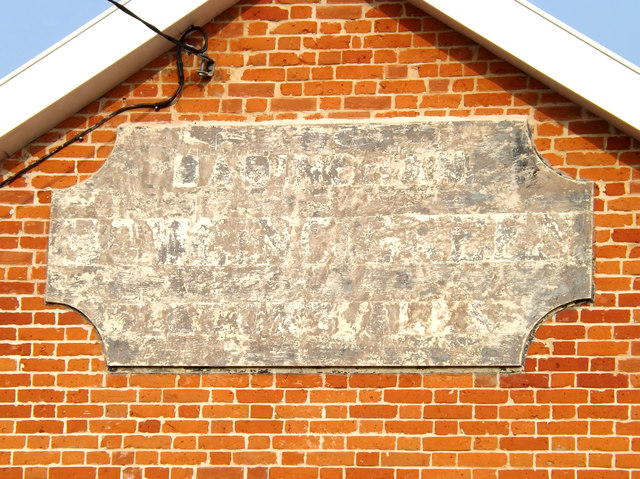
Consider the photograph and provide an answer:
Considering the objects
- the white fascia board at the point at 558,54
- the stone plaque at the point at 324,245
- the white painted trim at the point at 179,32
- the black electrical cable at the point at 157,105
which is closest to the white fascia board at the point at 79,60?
the white painted trim at the point at 179,32

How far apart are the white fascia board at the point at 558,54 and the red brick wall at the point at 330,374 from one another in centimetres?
23

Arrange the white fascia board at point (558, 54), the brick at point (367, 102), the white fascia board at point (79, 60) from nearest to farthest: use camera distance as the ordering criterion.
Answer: the white fascia board at point (558, 54), the white fascia board at point (79, 60), the brick at point (367, 102)

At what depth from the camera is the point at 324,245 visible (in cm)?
509

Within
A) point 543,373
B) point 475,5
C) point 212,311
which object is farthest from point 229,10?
point 543,373

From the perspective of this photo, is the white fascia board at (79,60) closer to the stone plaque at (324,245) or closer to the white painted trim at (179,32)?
→ the white painted trim at (179,32)

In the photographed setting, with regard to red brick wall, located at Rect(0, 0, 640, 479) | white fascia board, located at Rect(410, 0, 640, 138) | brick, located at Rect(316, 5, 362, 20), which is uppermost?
brick, located at Rect(316, 5, 362, 20)

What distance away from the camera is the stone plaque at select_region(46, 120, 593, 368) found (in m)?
4.97

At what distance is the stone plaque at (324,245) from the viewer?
16.3 ft

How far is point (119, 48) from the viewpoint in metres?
5.14

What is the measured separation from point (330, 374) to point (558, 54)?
2195 millimetres

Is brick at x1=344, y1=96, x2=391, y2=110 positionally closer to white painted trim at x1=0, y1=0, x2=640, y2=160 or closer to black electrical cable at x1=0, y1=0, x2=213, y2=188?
white painted trim at x1=0, y1=0, x2=640, y2=160

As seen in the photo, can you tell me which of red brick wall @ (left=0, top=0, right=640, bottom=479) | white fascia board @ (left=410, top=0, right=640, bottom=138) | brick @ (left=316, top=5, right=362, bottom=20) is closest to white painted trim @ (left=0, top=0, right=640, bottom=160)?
white fascia board @ (left=410, top=0, right=640, bottom=138)

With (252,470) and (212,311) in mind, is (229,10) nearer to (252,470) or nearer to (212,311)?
(212,311)

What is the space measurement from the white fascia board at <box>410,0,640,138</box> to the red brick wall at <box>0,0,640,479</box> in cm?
23
